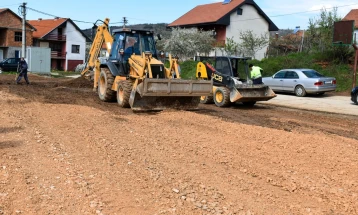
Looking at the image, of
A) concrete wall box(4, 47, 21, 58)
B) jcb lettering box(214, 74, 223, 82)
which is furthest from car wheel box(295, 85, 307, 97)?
concrete wall box(4, 47, 21, 58)

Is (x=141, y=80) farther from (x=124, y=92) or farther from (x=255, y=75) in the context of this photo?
(x=255, y=75)

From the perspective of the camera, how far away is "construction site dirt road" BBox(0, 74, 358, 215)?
505 centimetres

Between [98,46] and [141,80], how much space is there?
5757 millimetres

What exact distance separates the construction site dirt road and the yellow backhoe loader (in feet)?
5.79

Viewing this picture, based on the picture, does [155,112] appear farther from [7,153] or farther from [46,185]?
[46,185]

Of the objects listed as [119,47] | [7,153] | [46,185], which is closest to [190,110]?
[119,47]

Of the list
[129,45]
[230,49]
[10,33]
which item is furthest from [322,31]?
[10,33]

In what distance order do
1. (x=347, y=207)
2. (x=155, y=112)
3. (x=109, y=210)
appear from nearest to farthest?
(x=109, y=210), (x=347, y=207), (x=155, y=112)

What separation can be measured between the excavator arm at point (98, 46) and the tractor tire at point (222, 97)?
169 inches

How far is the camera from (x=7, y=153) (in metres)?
7.01

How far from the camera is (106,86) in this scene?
14656mm

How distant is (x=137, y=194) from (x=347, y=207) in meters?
2.56

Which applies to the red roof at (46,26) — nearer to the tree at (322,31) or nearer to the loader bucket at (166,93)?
the tree at (322,31)

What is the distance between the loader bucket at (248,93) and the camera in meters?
15.2
